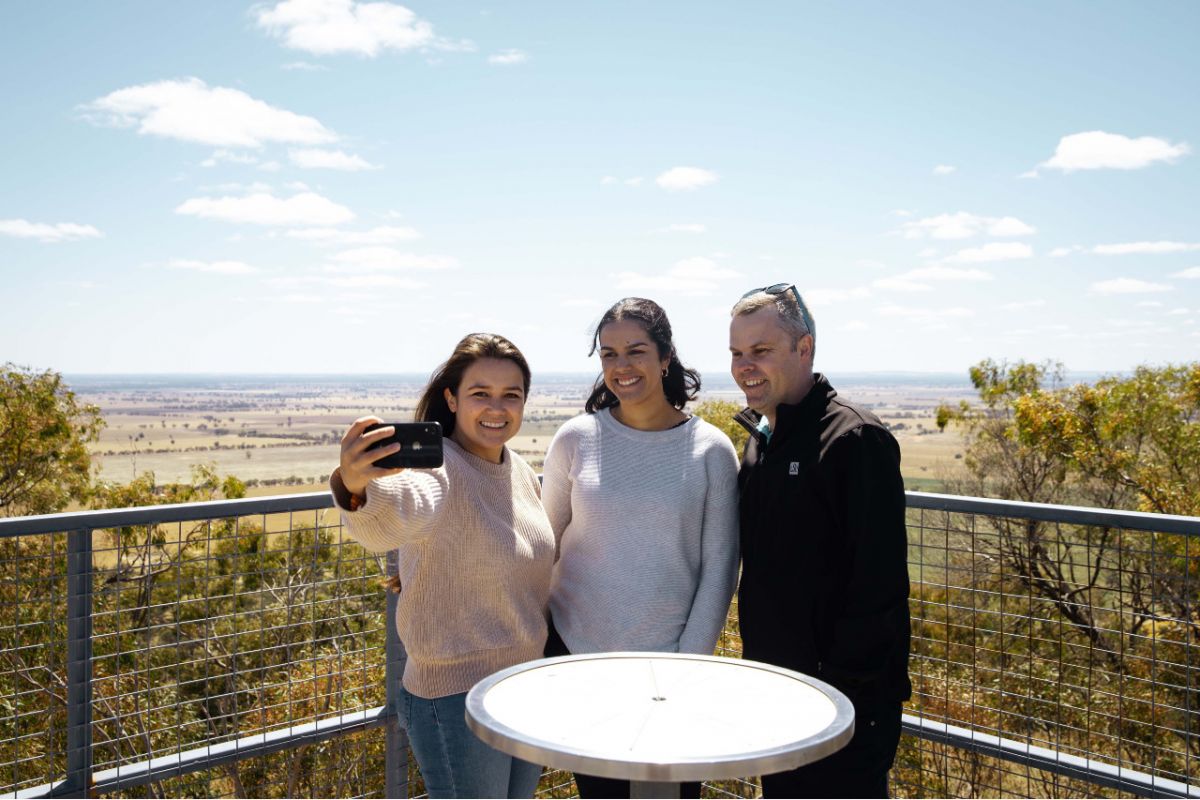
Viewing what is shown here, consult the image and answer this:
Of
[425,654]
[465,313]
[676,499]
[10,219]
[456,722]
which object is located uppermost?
[10,219]

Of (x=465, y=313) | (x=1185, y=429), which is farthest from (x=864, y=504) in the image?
(x=465, y=313)

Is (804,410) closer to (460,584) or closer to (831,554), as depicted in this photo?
(831,554)

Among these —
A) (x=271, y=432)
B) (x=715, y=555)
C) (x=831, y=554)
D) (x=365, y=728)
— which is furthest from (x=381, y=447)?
(x=271, y=432)

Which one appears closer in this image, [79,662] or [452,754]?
[452,754]

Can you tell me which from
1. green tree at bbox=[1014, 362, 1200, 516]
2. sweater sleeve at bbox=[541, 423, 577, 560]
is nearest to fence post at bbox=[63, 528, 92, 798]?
sweater sleeve at bbox=[541, 423, 577, 560]

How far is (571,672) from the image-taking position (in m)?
2.13

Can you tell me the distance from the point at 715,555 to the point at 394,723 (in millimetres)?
1472

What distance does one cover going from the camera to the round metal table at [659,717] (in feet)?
5.19

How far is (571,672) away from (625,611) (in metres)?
0.60

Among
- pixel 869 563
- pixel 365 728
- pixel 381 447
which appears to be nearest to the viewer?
pixel 381 447

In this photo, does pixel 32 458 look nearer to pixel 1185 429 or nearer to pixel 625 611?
pixel 625 611

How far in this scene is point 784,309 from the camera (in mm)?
2723

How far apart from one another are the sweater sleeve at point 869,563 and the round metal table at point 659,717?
0.33 metres

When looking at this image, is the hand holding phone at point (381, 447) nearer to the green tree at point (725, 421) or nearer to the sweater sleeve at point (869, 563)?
the sweater sleeve at point (869, 563)
